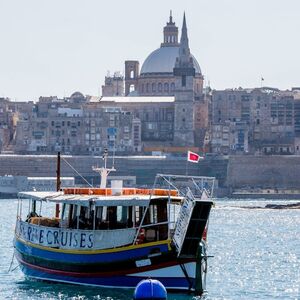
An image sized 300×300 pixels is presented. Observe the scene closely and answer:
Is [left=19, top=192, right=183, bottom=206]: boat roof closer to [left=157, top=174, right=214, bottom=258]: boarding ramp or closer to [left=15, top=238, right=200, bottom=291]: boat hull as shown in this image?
[left=15, top=238, right=200, bottom=291]: boat hull

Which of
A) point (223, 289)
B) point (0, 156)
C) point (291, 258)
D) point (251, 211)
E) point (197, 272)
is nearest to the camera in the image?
point (197, 272)

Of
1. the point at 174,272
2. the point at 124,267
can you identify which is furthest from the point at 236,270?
the point at 174,272

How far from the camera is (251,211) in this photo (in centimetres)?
11612

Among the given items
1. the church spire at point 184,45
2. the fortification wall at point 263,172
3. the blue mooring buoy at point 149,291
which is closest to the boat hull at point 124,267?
the blue mooring buoy at point 149,291

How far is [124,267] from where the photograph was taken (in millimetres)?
41656

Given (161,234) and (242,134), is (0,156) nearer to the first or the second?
(242,134)

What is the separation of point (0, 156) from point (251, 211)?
2169 inches

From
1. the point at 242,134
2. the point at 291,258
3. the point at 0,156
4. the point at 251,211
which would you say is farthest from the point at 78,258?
the point at 242,134

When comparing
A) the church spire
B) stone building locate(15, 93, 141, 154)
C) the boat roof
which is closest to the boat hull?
the boat roof

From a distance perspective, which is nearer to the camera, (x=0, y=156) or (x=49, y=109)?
(x=0, y=156)

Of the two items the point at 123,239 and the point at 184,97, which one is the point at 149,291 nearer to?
the point at 123,239

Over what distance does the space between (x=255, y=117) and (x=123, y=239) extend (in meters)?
148

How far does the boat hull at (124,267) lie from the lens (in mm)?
41156

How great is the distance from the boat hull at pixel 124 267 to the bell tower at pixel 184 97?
140133 millimetres
